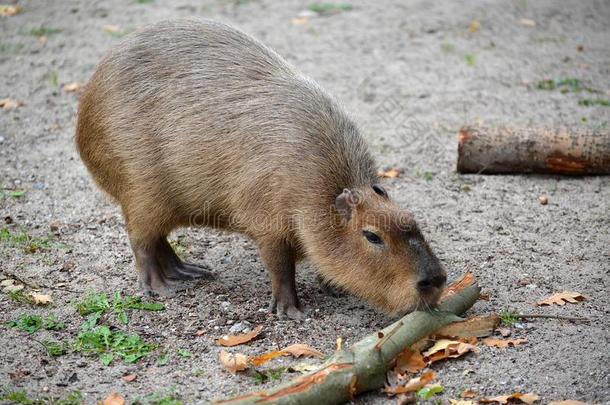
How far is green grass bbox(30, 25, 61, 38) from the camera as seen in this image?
891cm

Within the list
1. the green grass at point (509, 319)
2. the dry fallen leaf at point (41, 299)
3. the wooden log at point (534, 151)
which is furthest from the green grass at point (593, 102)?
the dry fallen leaf at point (41, 299)

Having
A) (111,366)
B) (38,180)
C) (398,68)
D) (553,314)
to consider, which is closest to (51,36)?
(38,180)

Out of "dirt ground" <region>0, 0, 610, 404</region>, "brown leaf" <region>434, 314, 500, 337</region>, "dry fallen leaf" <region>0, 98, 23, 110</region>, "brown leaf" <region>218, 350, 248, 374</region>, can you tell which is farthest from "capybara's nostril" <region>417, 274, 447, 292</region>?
"dry fallen leaf" <region>0, 98, 23, 110</region>

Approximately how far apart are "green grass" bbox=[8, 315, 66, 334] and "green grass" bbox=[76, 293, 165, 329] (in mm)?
162

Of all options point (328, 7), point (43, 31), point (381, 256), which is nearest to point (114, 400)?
point (381, 256)

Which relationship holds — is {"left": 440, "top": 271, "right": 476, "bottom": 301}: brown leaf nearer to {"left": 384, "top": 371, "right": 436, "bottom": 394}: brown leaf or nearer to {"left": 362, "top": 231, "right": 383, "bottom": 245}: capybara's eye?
{"left": 362, "top": 231, "right": 383, "bottom": 245}: capybara's eye

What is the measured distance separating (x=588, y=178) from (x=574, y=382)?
2634 millimetres

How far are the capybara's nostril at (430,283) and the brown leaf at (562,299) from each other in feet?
2.73

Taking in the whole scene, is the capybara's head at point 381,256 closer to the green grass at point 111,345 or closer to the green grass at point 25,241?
the green grass at point 111,345

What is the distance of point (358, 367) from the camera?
11.9 feet

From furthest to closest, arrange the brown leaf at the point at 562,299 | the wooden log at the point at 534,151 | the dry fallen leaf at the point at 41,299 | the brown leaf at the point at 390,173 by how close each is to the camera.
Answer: the brown leaf at the point at 390,173 < the wooden log at the point at 534,151 < the dry fallen leaf at the point at 41,299 < the brown leaf at the point at 562,299

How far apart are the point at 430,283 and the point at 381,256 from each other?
310mm

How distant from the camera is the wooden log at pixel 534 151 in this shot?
19.3 ft

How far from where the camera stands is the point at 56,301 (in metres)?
4.60
